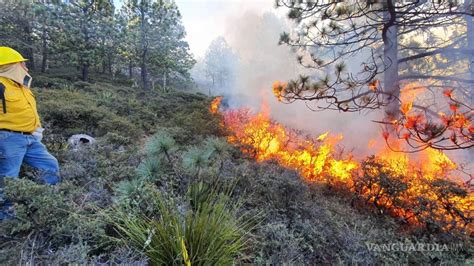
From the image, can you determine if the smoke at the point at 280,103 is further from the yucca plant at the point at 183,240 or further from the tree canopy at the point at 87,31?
the tree canopy at the point at 87,31

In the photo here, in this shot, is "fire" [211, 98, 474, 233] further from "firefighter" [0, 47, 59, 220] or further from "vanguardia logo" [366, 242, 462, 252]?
"firefighter" [0, 47, 59, 220]

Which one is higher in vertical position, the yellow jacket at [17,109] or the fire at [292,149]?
the yellow jacket at [17,109]

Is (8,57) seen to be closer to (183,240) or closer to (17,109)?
(17,109)

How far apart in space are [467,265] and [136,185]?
3.79 m

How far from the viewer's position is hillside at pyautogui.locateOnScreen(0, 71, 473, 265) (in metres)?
2.04

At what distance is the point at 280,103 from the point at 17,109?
10.2 m

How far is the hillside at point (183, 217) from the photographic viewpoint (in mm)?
2045

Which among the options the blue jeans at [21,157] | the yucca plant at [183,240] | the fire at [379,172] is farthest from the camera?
the fire at [379,172]

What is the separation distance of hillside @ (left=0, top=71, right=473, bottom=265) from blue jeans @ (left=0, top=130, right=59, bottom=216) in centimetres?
17

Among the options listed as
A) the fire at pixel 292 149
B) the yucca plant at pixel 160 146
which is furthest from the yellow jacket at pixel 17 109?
the fire at pixel 292 149

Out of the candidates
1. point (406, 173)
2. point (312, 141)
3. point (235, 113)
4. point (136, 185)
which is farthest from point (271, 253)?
point (235, 113)

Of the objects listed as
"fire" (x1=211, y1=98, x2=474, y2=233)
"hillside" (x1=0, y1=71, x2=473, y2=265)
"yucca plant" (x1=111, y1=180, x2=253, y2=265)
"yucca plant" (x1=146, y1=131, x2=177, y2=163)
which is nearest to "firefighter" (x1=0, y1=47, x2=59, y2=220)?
"hillside" (x1=0, y1=71, x2=473, y2=265)

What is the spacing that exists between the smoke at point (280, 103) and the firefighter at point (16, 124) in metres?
4.88

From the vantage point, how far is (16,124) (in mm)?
2910
